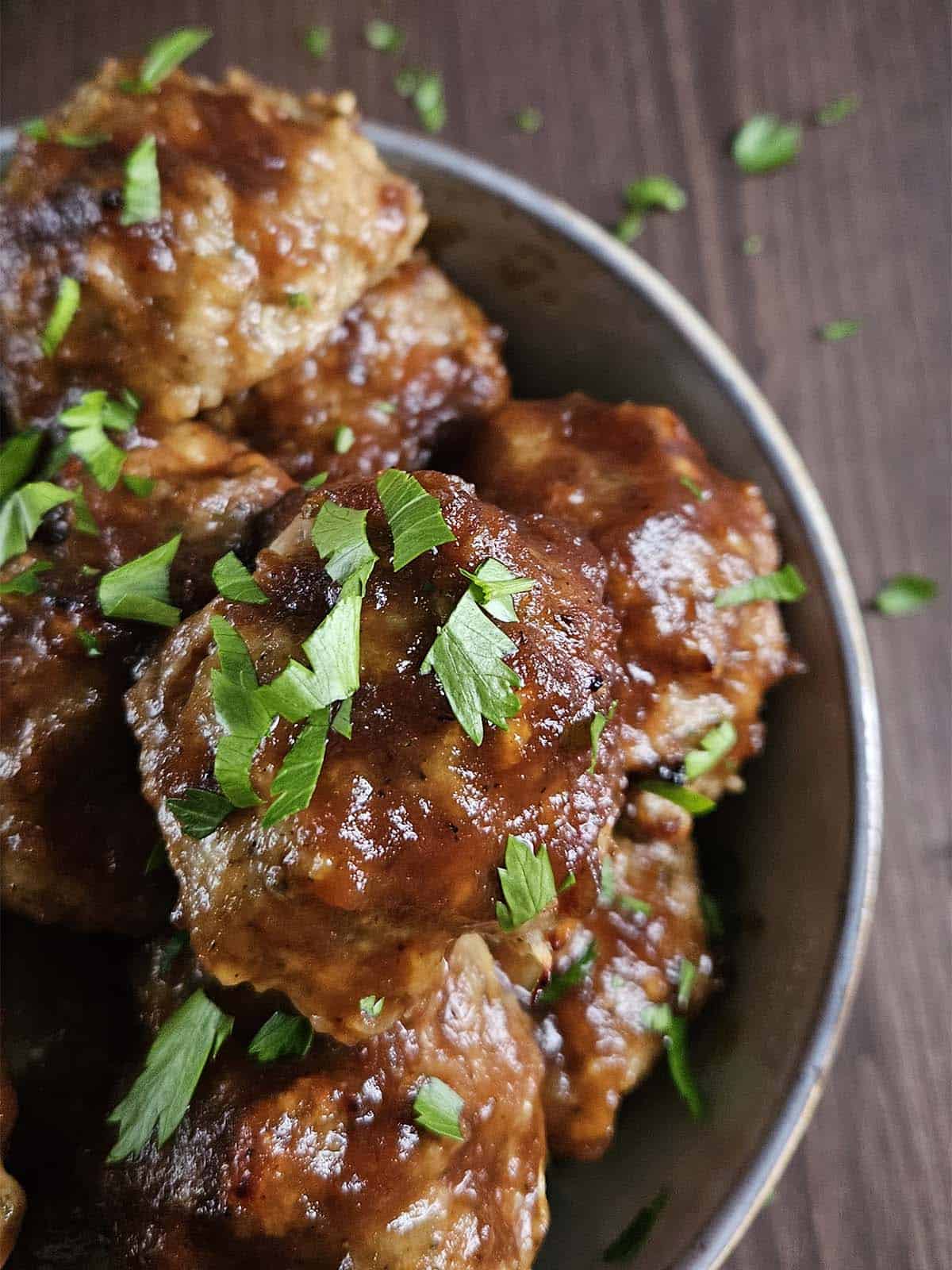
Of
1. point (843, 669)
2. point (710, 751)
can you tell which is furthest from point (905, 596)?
point (710, 751)

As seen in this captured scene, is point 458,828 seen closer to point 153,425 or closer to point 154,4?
point 153,425

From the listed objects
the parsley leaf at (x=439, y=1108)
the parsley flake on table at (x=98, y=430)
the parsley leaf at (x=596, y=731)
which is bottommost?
the parsley leaf at (x=439, y=1108)

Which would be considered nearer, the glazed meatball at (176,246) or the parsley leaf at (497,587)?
the parsley leaf at (497,587)

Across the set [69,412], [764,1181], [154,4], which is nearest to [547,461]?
[69,412]

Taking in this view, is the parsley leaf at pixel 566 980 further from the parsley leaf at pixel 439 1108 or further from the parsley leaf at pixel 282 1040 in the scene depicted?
the parsley leaf at pixel 282 1040

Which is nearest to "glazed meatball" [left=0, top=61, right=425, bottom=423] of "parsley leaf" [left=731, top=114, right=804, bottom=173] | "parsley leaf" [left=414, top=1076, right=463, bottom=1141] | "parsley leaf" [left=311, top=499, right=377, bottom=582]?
"parsley leaf" [left=311, top=499, right=377, bottom=582]

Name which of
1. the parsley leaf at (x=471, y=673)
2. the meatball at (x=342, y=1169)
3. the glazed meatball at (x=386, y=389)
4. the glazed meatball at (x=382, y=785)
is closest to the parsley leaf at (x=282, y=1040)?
the meatball at (x=342, y=1169)

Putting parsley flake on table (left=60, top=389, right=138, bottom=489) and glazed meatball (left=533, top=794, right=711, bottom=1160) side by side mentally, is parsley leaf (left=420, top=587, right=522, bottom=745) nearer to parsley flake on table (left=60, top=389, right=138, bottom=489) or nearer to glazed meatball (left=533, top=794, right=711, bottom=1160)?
glazed meatball (left=533, top=794, right=711, bottom=1160)
